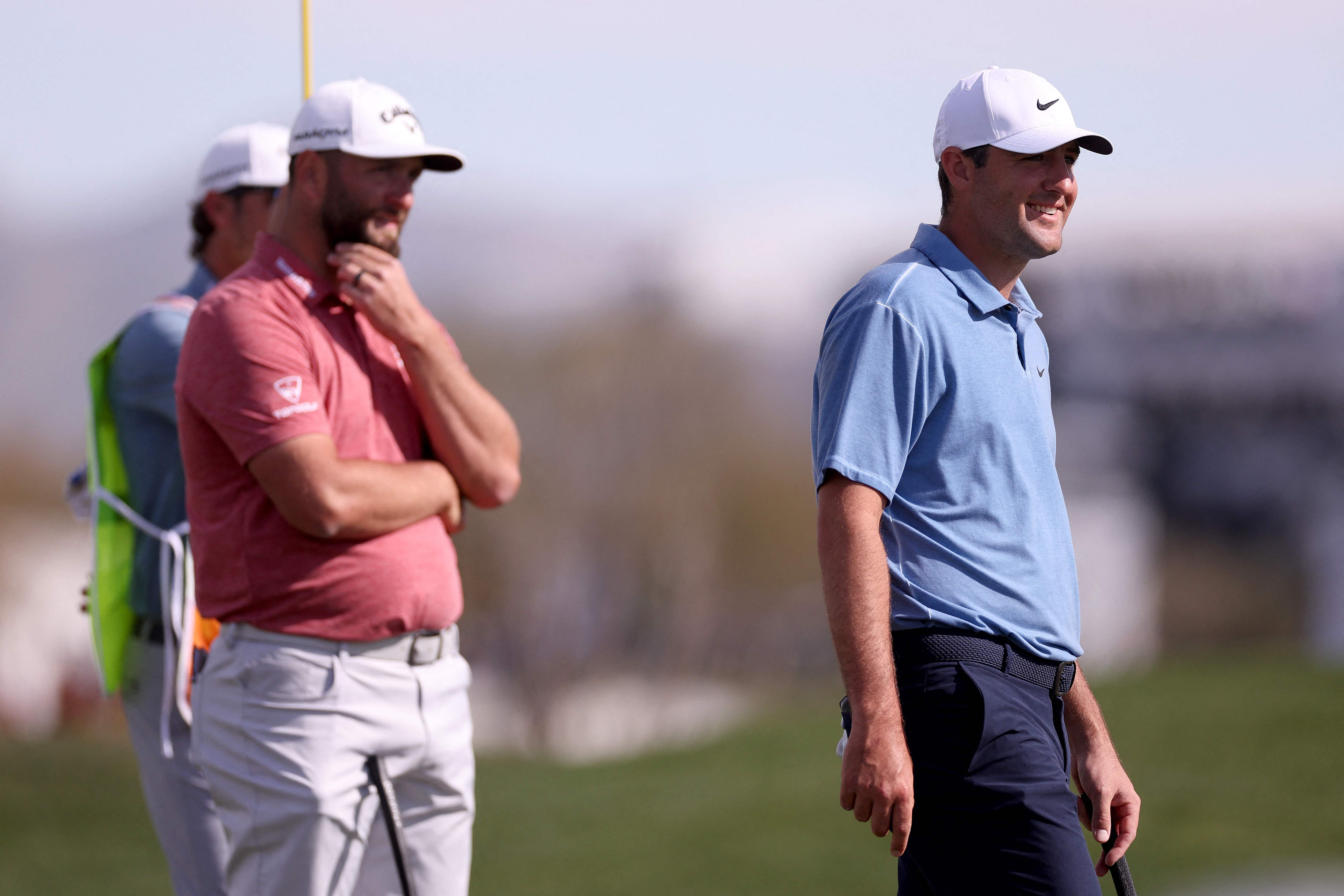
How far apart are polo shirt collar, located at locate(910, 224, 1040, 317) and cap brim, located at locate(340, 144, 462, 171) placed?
1.14 metres

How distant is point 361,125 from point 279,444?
2.55ft

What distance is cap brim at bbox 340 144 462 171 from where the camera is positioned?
3418mm

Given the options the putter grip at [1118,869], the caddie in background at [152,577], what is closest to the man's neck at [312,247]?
the caddie in background at [152,577]

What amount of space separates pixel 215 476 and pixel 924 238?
1647 millimetres

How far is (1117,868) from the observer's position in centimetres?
321

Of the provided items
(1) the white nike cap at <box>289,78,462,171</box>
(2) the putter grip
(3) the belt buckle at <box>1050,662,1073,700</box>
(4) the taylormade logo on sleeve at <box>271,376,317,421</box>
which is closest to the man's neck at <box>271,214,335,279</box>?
(1) the white nike cap at <box>289,78,462,171</box>

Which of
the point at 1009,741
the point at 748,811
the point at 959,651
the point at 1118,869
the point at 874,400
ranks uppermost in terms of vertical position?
the point at 874,400

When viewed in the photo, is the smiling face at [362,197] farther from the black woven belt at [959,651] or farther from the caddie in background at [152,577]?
the black woven belt at [959,651]

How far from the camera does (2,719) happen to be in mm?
33094

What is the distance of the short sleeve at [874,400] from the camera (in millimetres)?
2844

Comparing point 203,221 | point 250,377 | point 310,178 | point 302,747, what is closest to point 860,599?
point 302,747

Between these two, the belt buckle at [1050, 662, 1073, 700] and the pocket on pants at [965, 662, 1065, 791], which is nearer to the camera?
the pocket on pants at [965, 662, 1065, 791]

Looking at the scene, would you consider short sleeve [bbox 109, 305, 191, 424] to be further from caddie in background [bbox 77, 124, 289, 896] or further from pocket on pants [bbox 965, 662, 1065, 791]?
pocket on pants [bbox 965, 662, 1065, 791]

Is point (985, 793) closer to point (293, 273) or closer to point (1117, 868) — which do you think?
point (1117, 868)
